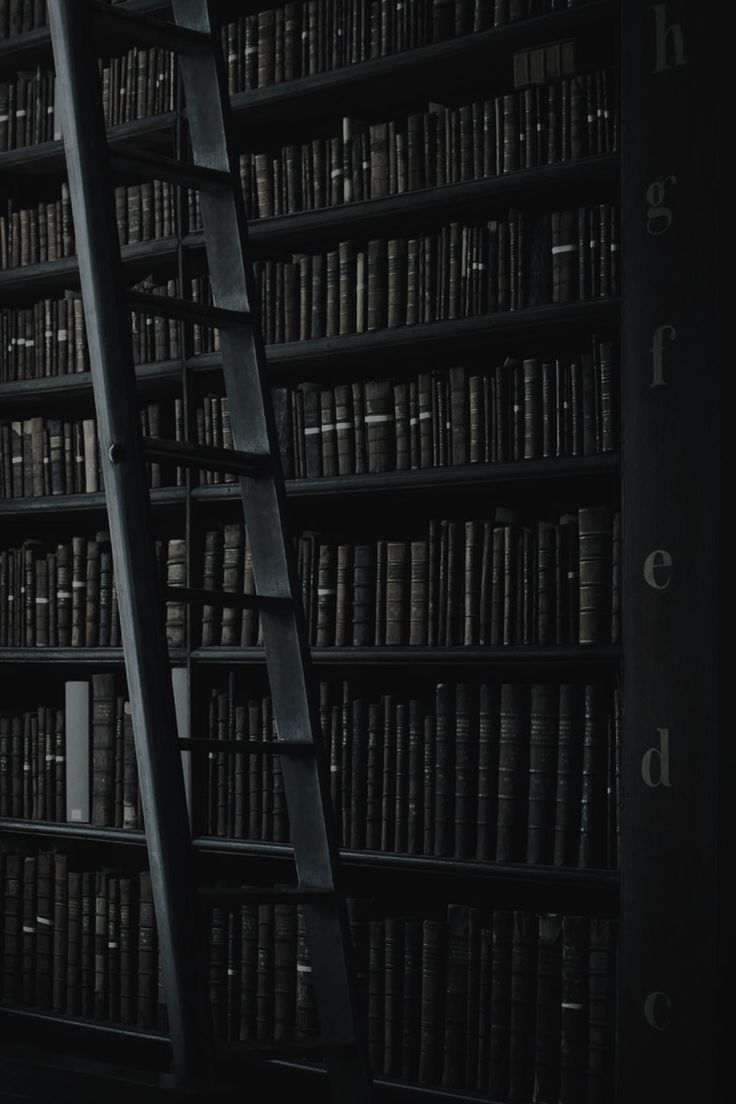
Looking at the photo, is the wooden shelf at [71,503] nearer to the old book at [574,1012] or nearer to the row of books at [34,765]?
the row of books at [34,765]

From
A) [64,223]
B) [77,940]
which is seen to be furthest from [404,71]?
[77,940]

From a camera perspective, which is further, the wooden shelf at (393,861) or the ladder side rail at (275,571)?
the wooden shelf at (393,861)

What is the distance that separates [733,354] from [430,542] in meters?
0.64

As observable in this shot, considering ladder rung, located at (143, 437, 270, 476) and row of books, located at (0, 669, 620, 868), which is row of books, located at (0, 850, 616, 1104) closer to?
row of books, located at (0, 669, 620, 868)

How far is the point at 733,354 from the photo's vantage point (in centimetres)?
237

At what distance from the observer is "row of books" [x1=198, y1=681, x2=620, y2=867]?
252cm

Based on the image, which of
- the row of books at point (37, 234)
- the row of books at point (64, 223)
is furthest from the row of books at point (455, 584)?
the row of books at point (37, 234)

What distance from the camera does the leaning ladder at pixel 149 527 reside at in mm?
1919

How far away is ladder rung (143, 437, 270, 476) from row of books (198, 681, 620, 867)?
1.79 feet

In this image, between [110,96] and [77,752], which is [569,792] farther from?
[110,96]

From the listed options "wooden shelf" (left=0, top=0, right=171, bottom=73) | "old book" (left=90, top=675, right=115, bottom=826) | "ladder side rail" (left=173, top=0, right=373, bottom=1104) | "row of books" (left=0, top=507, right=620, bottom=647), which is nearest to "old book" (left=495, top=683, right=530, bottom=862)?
"row of books" (left=0, top=507, right=620, bottom=647)

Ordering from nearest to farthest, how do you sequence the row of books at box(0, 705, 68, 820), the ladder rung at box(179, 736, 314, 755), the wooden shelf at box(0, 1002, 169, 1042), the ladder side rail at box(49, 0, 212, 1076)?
the ladder side rail at box(49, 0, 212, 1076) → the ladder rung at box(179, 736, 314, 755) → the wooden shelf at box(0, 1002, 169, 1042) → the row of books at box(0, 705, 68, 820)

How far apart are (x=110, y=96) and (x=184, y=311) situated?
1296 millimetres

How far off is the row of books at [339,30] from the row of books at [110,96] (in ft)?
0.52
